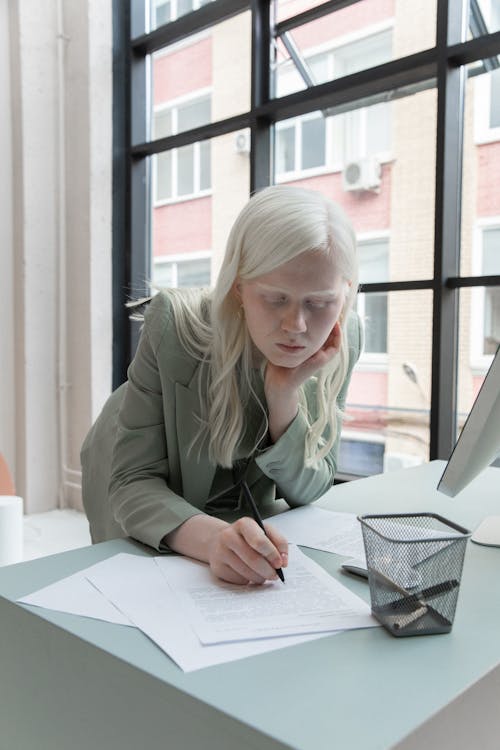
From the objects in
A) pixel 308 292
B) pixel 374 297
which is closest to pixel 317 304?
pixel 308 292

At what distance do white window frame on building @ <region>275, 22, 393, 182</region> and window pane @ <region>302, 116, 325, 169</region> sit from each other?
13 mm

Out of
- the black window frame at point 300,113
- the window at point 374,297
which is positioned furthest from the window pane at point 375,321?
the black window frame at point 300,113

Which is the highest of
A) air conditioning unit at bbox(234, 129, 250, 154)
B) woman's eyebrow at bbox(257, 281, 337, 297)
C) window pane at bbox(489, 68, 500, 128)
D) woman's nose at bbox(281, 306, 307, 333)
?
air conditioning unit at bbox(234, 129, 250, 154)

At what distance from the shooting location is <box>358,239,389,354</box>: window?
2.63 meters

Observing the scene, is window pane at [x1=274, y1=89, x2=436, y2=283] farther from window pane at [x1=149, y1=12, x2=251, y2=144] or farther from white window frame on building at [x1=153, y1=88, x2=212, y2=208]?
white window frame on building at [x1=153, y1=88, x2=212, y2=208]

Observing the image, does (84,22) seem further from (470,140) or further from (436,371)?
(436,371)

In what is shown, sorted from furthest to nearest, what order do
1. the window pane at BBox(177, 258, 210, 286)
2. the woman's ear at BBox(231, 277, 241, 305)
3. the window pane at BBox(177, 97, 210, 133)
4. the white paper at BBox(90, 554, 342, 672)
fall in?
1. the window pane at BBox(177, 258, 210, 286)
2. the window pane at BBox(177, 97, 210, 133)
3. the woman's ear at BBox(231, 277, 241, 305)
4. the white paper at BBox(90, 554, 342, 672)

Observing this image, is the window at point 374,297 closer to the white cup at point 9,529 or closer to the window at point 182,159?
A: the window at point 182,159

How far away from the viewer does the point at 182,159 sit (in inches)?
133

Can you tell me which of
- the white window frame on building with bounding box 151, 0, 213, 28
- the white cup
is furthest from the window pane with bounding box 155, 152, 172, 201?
the white cup

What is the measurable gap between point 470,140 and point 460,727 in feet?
7.20

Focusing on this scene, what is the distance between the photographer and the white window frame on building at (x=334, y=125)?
2.68 metres

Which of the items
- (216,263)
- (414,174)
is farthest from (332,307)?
(216,263)

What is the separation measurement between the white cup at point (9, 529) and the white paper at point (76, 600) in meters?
1.05
